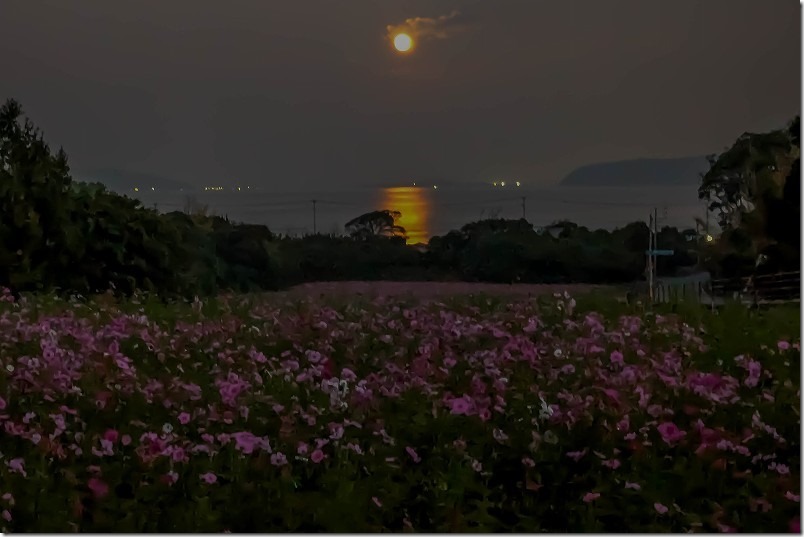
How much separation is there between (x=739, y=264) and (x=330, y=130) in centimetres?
155

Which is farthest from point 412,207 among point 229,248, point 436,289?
point 229,248

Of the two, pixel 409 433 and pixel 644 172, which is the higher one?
pixel 644 172

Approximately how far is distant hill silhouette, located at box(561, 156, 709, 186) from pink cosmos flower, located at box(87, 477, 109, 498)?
187 cm

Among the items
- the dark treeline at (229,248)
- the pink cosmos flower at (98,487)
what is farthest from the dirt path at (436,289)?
the pink cosmos flower at (98,487)

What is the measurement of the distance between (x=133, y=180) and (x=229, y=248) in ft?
1.51

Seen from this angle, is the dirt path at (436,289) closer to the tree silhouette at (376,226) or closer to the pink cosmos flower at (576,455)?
the tree silhouette at (376,226)

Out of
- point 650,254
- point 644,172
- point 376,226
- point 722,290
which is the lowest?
point 722,290

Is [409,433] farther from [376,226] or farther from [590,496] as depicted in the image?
[376,226]

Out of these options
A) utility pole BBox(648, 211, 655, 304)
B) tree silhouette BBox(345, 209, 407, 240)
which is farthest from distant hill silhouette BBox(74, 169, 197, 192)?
utility pole BBox(648, 211, 655, 304)

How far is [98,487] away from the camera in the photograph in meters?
2.10

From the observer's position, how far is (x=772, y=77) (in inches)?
112

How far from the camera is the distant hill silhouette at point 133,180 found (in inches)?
126

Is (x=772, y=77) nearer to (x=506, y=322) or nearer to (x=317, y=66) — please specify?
(x=506, y=322)

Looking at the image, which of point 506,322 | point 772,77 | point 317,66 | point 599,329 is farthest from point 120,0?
point 772,77
